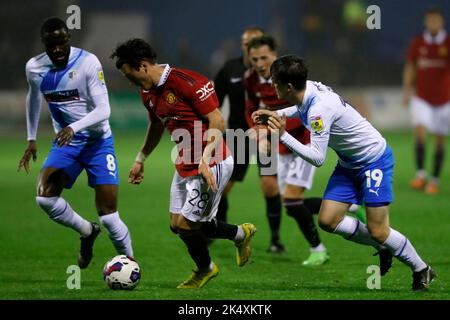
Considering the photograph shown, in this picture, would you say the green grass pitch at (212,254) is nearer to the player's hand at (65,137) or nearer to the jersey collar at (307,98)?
the player's hand at (65,137)

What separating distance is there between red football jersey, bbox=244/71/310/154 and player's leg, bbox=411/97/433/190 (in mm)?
5690

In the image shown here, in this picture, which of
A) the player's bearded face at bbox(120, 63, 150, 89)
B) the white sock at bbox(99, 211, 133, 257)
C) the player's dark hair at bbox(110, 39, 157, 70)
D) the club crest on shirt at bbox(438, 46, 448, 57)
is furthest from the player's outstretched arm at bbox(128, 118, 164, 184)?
the club crest on shirt at bbox(438, 46, 448, 57)

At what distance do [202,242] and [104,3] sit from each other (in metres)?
20.5

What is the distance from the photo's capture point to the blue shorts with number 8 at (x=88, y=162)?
8.47 metres

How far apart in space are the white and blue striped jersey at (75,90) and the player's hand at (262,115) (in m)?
1.68

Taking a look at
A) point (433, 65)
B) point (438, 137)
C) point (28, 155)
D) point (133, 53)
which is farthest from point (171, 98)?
point (433, 65)

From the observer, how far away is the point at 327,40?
26906 millimetres

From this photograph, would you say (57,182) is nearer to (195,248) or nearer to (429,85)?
(195,248)

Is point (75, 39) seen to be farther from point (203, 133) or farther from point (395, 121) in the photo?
point (203, 133)

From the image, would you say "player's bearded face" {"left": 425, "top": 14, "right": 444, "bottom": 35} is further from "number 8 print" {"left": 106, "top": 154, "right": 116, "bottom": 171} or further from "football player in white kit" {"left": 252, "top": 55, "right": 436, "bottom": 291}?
"number 8 print" {"left": 106, "top": 154, "right": 116, "bottom": 171}

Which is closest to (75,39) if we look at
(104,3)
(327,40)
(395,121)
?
(104,3)

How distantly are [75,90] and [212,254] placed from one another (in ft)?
8.72

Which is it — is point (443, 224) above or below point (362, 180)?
below
